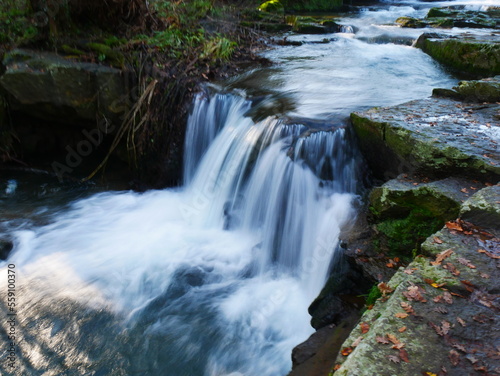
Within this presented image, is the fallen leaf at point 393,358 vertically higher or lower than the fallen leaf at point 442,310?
lower

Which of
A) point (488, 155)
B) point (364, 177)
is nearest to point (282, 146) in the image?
point (364, 177)

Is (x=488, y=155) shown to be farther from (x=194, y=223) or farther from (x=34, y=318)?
(x=34, y=318)

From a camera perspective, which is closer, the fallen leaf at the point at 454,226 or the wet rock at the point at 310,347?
the fallen leaf at the point at 454,226

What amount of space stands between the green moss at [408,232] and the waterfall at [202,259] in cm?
77

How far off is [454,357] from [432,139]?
2799 mm

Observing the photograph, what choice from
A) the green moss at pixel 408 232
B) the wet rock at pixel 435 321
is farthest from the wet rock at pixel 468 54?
the wet rock at pixel 435 321

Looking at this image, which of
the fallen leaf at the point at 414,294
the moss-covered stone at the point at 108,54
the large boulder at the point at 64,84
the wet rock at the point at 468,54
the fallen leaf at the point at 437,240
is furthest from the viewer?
the wet rock at the point at 468,54

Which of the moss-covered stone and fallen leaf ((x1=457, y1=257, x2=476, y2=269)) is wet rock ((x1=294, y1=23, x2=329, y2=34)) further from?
fallen leaf ((x1=457, y1=257, x2=476, y2=269))

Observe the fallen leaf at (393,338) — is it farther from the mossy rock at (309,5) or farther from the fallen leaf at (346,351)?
the mossy rock at (309,5)

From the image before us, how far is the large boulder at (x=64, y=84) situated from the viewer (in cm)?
678

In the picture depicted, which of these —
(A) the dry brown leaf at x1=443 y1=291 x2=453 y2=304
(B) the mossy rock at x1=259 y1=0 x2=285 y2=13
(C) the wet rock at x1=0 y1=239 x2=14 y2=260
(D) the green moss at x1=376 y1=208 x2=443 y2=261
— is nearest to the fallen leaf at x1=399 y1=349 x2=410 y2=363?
(A) the dry brown leaf at x1=443 y1=291 x2=453 y2=304

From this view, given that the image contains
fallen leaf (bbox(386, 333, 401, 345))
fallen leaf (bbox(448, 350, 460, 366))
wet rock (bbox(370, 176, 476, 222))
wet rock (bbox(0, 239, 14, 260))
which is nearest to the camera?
fallen leaf (bbox(448, 350, 460, 366))

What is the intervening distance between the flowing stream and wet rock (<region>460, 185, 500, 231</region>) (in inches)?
61.8

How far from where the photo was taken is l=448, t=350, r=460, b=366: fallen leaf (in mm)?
2221
